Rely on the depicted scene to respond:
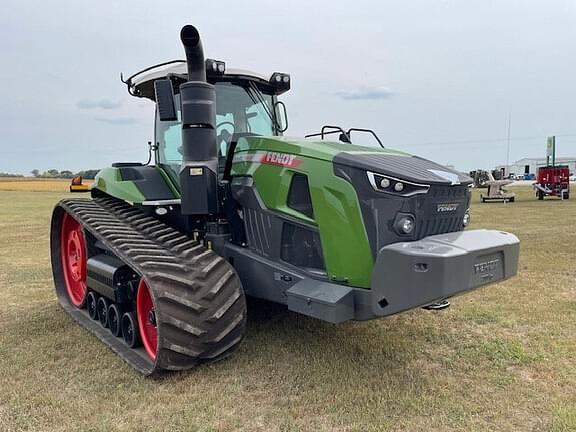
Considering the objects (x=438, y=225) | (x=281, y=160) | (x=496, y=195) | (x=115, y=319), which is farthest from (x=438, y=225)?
(x=496, y=195)

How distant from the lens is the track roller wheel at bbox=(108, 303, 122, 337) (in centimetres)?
467

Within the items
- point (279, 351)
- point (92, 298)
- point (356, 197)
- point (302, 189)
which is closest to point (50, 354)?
point (92, 298)

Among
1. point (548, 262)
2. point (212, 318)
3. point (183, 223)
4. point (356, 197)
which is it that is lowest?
point (548, 262)

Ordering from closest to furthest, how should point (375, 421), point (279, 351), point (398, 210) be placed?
1. point (375, 421)
2. point (398, 210)
3. point (279, 351)

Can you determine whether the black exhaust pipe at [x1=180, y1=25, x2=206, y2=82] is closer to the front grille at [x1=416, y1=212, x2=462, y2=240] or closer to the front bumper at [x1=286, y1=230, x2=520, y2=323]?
the front bumper at [x1=286, y1=230, x2=520, y2=323]

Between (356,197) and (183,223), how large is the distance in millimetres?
1955

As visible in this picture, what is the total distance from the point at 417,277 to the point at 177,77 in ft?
9.45

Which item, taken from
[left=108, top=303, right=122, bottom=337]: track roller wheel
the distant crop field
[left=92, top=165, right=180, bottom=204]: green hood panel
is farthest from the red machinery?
the distant crop field

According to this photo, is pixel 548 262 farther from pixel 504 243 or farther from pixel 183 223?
pixel 183 223

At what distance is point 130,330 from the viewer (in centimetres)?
451

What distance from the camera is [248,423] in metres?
3.26

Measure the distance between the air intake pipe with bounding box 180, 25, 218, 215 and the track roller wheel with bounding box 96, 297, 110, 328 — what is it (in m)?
1.36

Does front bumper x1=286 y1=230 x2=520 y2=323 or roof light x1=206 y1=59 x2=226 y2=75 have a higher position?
roof light x1=206 y1=59 x2=226 y2=75

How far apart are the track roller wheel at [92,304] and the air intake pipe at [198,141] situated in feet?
5.27
